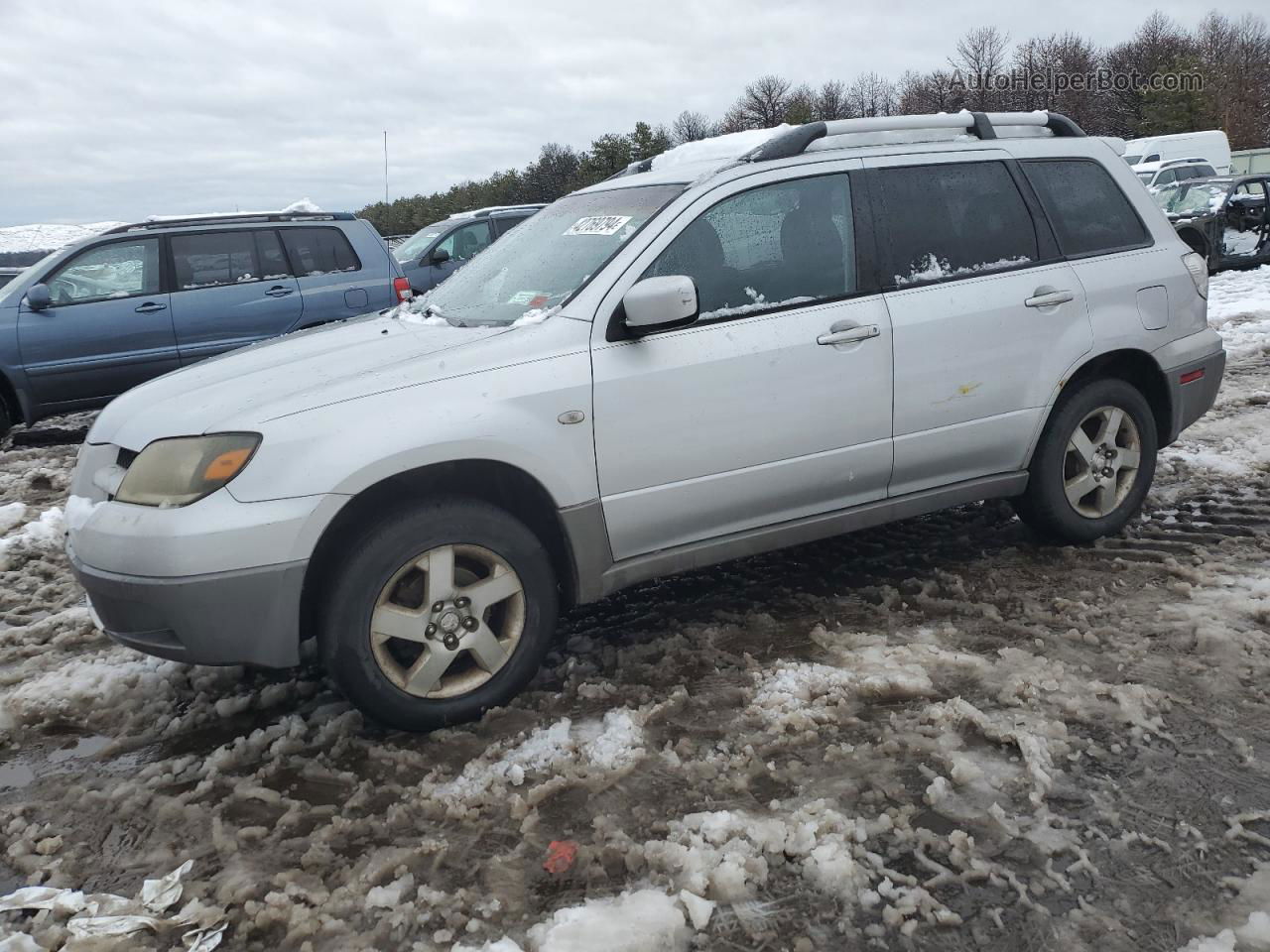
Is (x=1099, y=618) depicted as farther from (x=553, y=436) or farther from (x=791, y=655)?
(x=553, y=436)

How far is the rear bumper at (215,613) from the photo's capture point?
299 centimetres

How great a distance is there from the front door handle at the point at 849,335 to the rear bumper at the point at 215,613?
1988 millimetres

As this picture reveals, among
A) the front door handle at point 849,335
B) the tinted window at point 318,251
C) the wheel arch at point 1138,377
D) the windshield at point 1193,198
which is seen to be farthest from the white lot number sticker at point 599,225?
the windshield at point 1193,198

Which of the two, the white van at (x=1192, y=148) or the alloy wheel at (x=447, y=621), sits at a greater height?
the white van at (x=1192, y=148)

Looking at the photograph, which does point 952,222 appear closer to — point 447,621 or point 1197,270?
point 1197,270

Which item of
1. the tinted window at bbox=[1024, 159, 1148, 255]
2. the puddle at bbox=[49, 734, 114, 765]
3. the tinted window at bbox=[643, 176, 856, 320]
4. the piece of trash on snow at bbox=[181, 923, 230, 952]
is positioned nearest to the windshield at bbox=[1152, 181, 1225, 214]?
the tinted window at bbox=[1024, 159, 1148, 255]

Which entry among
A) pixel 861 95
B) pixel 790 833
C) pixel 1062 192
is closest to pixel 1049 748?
pixel 790 833

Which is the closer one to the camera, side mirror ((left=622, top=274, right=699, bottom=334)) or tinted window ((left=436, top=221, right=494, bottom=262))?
side mirror ((left=622, top=274, right=699, bottom=334))

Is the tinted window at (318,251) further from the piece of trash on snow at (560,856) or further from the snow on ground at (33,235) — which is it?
the snow on ground at (33,235)

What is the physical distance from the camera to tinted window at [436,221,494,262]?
1498 centimetres

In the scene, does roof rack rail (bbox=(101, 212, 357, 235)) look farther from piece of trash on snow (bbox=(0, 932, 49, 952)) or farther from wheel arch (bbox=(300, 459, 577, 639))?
piece of trash on snow (bbox=(0, 932, 49, 952))

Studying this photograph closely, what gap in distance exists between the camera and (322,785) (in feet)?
10.1

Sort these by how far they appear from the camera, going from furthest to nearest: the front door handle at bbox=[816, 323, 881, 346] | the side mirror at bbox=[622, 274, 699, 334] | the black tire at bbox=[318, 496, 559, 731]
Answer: the front door handle at bbox=[816, 323, 881, 346] → the side mirror at bbox=[622, 274, 699, 334] → the black tire at bbox=[318, 496, 559, 731]

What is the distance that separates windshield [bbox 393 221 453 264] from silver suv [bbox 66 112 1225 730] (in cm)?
1103
